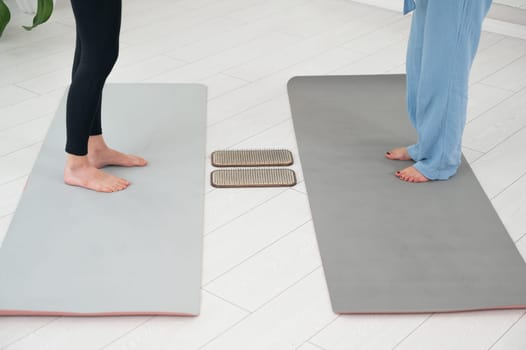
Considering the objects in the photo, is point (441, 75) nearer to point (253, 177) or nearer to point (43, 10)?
point (253, 177)

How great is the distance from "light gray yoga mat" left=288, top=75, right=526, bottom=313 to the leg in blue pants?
11 centimetres

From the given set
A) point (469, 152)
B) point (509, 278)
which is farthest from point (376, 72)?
point (509, 278)

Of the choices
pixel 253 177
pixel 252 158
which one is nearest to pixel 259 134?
pixel 252 158

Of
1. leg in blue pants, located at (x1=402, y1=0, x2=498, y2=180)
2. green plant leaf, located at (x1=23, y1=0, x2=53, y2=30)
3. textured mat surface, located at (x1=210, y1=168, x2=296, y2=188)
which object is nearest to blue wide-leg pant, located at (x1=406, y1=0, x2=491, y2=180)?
leg in blue pants, located at (x1=402, y1=0, x2=498, y2=180)

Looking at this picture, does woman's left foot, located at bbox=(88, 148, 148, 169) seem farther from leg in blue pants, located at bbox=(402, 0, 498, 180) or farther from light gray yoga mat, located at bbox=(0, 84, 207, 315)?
leg in blue pants, located at bbox=(402, 0, 498, 180)

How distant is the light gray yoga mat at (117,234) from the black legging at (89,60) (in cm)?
21

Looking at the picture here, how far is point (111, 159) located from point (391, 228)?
1.00 m

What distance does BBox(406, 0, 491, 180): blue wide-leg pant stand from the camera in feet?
7.56

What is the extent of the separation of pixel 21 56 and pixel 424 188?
2197 mm

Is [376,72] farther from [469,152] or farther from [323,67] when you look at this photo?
[469,152]

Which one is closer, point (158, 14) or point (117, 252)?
point (117, 252)

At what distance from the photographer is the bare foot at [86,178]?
2.45m

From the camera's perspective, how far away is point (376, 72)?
11.4 ft

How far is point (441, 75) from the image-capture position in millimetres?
2385
